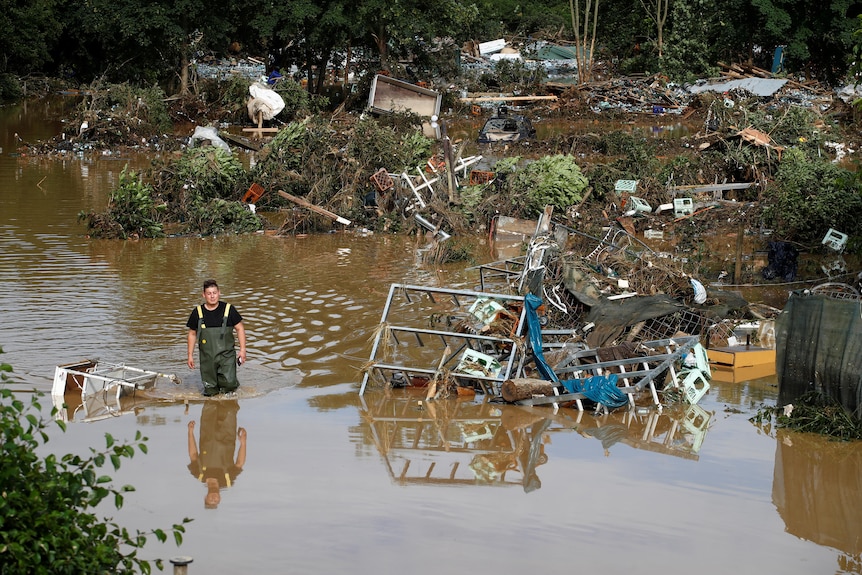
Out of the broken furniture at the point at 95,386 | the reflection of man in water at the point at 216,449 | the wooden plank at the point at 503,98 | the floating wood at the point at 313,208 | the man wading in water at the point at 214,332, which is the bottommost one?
the reflection of man in water at the point at 216,449

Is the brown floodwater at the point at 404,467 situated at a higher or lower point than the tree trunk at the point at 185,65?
lower

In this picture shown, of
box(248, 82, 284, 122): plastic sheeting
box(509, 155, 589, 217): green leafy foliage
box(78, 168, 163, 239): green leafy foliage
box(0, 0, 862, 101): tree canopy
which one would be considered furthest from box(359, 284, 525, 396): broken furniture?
box(0, 0, 862, 101): tree canopy

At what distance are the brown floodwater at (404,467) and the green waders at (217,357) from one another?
223mm

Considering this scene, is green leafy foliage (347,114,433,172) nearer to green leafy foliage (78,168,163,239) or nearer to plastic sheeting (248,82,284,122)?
green leafy foliage (78,168,163,239)

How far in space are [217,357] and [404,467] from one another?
2.29 meters

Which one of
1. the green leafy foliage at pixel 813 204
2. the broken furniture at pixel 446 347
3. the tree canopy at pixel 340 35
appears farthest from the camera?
the tree canopy at pixel 340 35

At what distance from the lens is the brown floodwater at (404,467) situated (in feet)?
Result: 24.4

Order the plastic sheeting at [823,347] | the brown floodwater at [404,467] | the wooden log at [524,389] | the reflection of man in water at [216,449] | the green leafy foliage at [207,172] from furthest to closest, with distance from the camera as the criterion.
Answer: the green leafy foliage at [207,172]
the wooden log at [524,389]
the plastic sheeting at [823,347]
the reflection of man in water at [216,449]
the brown floodwater at [404,467]

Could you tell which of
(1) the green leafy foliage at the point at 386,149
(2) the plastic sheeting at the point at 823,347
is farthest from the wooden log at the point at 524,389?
(1) the green leafy foliage at the point at 386,149

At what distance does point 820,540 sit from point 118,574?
5013 mm

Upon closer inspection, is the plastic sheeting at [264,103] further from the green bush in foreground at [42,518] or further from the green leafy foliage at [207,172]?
the green bush in foreground at [42,518]

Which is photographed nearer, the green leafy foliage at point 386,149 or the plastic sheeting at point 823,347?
the plastic sheeting at point 823,347

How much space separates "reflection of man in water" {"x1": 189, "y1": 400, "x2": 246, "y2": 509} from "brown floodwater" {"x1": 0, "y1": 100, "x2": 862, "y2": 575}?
29 mm

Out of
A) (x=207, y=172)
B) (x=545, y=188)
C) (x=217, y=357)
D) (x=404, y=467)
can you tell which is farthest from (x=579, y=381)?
(x=207, y=172)
